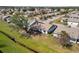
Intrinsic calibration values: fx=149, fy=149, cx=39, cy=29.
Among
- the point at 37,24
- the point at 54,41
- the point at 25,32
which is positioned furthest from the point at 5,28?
the point at 54,41

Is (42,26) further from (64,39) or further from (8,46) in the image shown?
(8,46)

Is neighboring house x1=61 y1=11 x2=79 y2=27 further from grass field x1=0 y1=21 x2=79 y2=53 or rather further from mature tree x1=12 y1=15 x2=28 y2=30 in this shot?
mature tree x1=12 y1=15 x2=28 y2=30

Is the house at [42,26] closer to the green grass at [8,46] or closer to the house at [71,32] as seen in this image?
the house at [71,32]

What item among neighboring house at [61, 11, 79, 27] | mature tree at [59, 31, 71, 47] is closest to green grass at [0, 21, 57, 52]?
mature tree at [59, 31, 71, 47]

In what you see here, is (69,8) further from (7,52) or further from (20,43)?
(7,52)

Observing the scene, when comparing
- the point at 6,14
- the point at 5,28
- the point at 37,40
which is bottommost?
the point at 37,40

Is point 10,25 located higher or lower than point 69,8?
lower

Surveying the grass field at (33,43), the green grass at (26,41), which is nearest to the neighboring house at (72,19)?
the grass field at (33,43)
